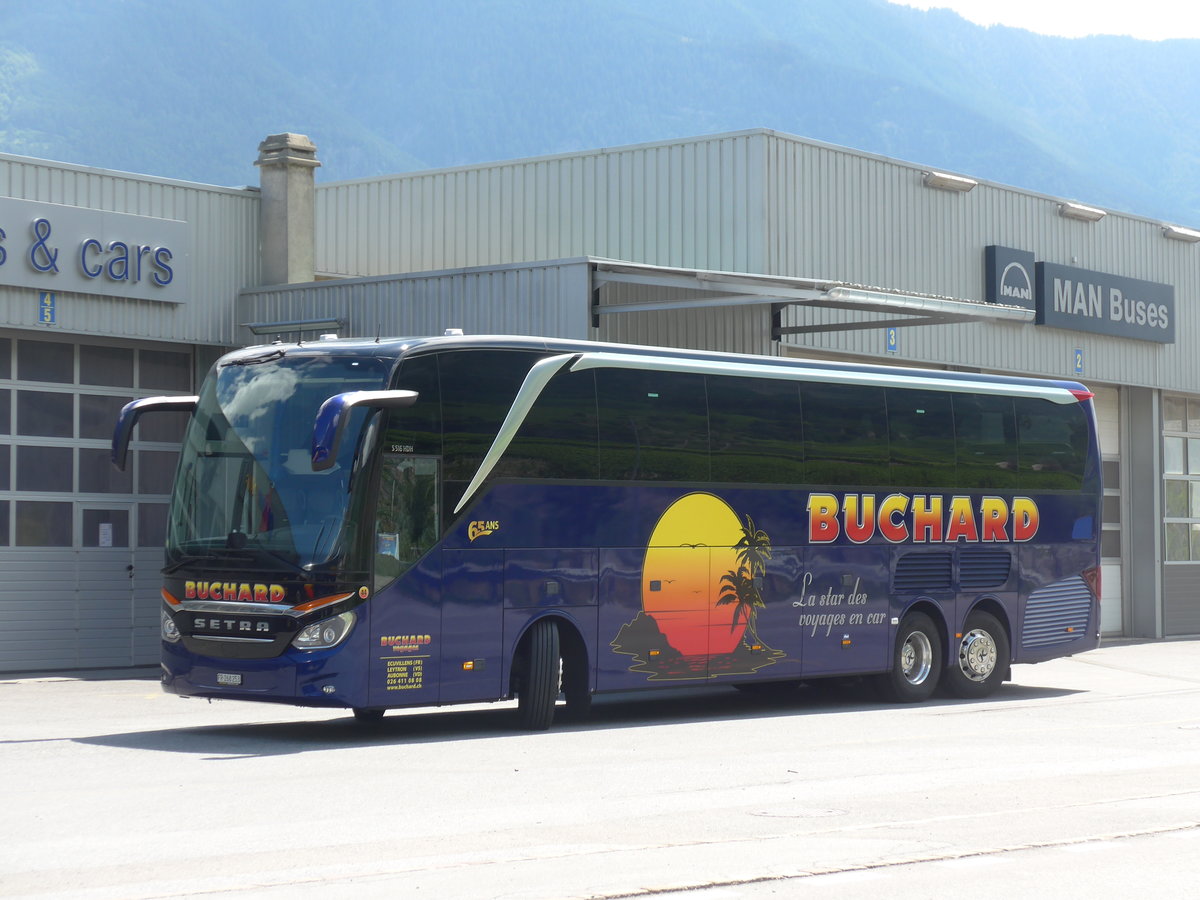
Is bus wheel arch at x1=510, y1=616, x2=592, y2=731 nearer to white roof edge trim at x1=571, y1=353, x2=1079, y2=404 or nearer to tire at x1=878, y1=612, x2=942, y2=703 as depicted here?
white roof edge trim at x1=571, y1=353, x2=1079, y2=404

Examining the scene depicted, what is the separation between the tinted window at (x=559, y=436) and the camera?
14.6m

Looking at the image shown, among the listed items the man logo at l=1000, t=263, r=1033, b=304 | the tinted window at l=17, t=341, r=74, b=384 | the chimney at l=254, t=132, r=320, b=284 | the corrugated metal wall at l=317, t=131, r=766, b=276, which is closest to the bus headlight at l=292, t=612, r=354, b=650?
the tinted window at l=17, t=341, r=74, b=384

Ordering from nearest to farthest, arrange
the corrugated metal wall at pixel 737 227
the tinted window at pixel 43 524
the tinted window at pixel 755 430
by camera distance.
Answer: the tinted window at pixel 755 430 < the tinted window at pixel 43 524 < the corrugated metal wall at pixel 737 227

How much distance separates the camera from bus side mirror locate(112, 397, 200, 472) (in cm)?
1433

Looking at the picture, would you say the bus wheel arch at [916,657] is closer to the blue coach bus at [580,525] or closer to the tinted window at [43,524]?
the blue coach bus at [580,525]

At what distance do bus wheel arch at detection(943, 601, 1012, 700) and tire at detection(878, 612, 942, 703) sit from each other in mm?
210

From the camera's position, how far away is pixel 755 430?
16812 mm

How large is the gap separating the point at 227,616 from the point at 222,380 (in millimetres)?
2126

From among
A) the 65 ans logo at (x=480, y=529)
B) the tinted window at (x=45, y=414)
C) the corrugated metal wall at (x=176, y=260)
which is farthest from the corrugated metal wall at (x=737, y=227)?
the 65 ans logo at (x=480, y=529)

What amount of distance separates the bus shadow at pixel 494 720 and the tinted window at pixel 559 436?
7.51 feet

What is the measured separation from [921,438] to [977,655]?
271 centimetres

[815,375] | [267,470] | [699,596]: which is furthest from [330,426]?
[815,375]

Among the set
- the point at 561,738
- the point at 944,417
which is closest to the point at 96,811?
the point at 561,738

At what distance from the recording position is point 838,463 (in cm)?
1764
